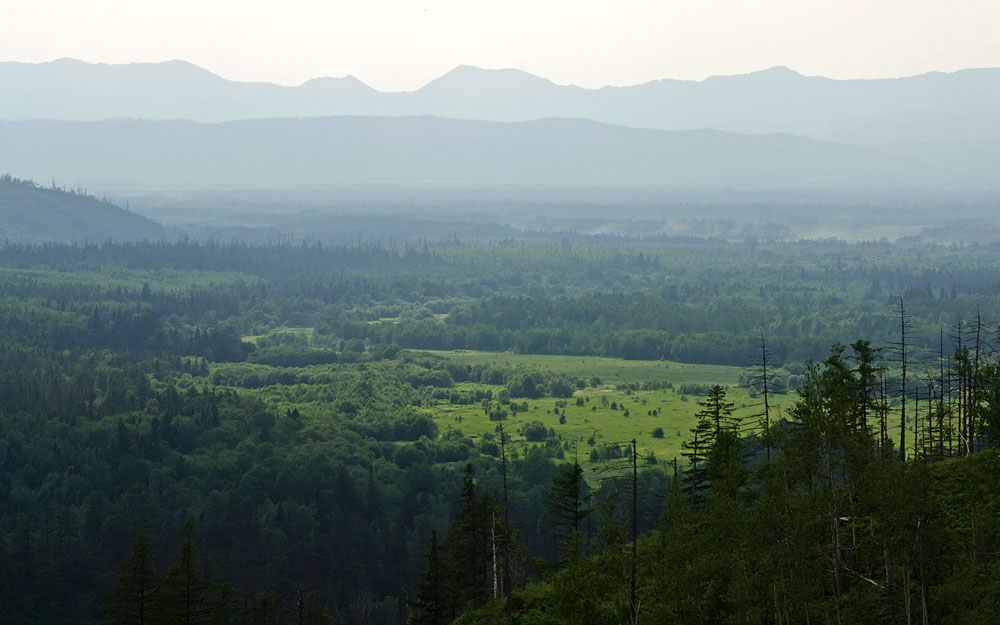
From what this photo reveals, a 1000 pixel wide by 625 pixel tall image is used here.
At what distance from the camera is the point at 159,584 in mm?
53906

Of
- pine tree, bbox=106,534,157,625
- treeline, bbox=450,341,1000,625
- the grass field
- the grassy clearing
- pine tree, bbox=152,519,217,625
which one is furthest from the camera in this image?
the grassy clearing

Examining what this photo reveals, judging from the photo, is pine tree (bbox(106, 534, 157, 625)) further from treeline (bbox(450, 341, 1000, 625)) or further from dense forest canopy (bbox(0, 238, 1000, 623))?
treeline (bbox(450, 341, 1000, 625))

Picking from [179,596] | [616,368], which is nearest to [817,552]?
[179,596]

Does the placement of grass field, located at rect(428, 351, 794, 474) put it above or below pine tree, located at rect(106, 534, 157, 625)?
below

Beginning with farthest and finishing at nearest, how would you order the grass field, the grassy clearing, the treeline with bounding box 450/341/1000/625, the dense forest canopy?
the grassy clearing
the grass field
the dense forest canopy
the treeline with bounding box 450/341/1000/625

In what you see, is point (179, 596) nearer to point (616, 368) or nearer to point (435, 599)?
point (435, 599)

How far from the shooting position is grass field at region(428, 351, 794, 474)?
119 meters

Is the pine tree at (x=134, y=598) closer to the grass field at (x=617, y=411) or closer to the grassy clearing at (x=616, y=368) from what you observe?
the grass field at (x=617, y=411)

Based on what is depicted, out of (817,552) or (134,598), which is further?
(134,598)

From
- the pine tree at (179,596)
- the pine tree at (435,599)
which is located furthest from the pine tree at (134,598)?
the pine tree at (435,599)

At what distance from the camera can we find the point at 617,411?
13975 cm

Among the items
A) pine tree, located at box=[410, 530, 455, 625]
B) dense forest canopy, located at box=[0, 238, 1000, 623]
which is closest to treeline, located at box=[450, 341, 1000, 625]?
dense forest canopy, located at box=[0, 238, 1000, 623]

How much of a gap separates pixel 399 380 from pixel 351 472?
170 feet

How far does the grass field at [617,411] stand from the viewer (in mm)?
118938
